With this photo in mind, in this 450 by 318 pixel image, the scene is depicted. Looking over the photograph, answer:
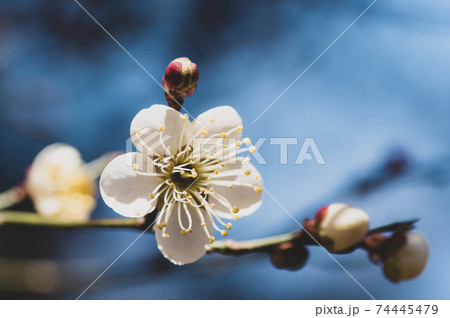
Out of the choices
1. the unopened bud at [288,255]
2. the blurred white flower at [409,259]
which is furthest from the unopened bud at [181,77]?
the blurred white flower at [409,259]

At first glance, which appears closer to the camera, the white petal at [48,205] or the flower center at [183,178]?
the flower center at [183,178]

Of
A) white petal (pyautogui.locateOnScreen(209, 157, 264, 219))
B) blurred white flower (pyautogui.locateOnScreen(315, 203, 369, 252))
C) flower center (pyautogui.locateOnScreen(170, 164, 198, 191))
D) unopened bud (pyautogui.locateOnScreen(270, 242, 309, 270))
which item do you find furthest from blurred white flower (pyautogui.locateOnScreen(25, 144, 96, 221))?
blurred white flower (pyautogui.locateOnScreen(315, 203, 369, 252))

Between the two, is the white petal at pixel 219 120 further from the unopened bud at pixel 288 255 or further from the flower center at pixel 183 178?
the unopened bud at pixel 288 255

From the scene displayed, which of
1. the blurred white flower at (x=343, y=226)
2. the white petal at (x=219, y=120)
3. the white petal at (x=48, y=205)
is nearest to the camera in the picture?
the blurred white flower at (x=343, y=226)

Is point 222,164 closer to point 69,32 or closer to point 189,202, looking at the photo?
point 189,202

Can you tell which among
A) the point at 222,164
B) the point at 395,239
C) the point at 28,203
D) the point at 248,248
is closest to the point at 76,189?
the point at 28,203

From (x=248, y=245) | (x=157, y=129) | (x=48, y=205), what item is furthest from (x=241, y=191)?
(x=48, y=205)
